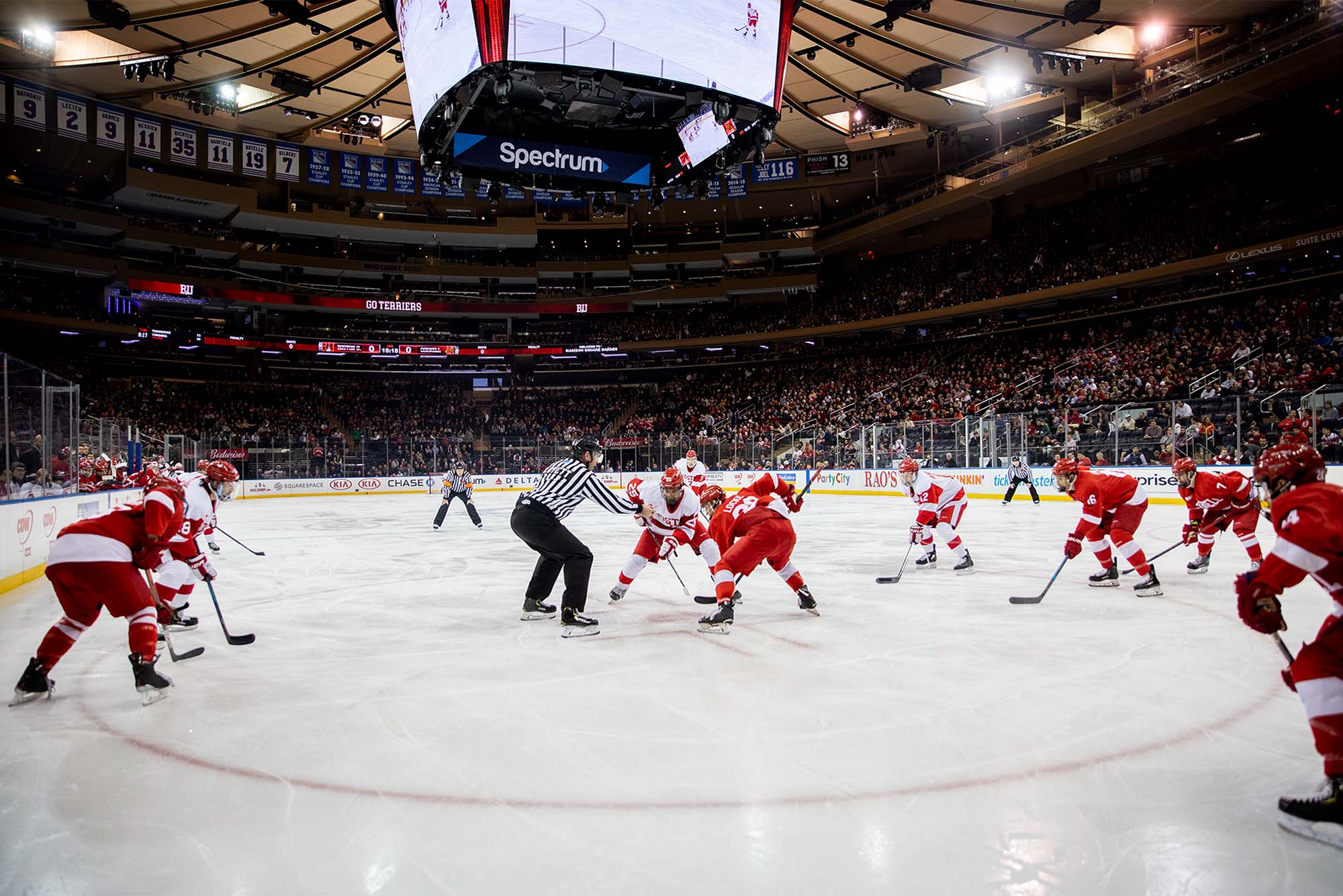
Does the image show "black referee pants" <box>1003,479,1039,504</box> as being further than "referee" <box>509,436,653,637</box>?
Yes

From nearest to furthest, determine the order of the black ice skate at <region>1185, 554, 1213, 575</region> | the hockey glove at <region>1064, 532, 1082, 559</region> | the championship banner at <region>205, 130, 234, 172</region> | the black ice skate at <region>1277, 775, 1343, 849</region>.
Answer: the black ice skate at <region>1277, 775, 1343, 849</region> → the hockey glove at <region>1064, 532, 1082, 559</region> → the black ice skate at <region>1185, 554, 1213, 575</region> → the championship banner at <region>205, 130, 234, 172</region>

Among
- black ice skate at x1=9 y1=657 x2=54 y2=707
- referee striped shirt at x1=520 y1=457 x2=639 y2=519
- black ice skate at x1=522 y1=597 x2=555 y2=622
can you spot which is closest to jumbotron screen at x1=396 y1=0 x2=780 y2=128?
referee striped shirt at x1=520 y1=457 x2=639 y2=519

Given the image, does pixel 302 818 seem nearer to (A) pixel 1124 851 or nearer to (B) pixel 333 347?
(A) pixel 1124 851

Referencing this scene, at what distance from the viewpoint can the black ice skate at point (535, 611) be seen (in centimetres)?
665

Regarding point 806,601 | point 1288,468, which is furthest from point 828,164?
point 1288,468

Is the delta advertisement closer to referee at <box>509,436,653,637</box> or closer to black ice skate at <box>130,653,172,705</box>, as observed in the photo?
referee at <box>509,436,653,637</box>

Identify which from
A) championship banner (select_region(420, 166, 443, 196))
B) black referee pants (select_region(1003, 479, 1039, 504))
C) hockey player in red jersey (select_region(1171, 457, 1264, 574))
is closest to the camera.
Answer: hockey player in red jersey (select_region(1171, 457, 1264, 574))

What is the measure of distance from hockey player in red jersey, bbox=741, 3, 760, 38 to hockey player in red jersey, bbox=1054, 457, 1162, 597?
25.7ft

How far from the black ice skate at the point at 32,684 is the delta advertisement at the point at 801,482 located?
474 inches

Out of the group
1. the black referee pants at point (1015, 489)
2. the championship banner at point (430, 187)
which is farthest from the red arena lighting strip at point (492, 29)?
the championship banner at point (430, 187)

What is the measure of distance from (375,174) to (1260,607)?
35.7 metres

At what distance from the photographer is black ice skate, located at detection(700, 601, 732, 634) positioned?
19.7ft

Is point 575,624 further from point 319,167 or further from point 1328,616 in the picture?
point 319,167

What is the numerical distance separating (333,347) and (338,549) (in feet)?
90.2
